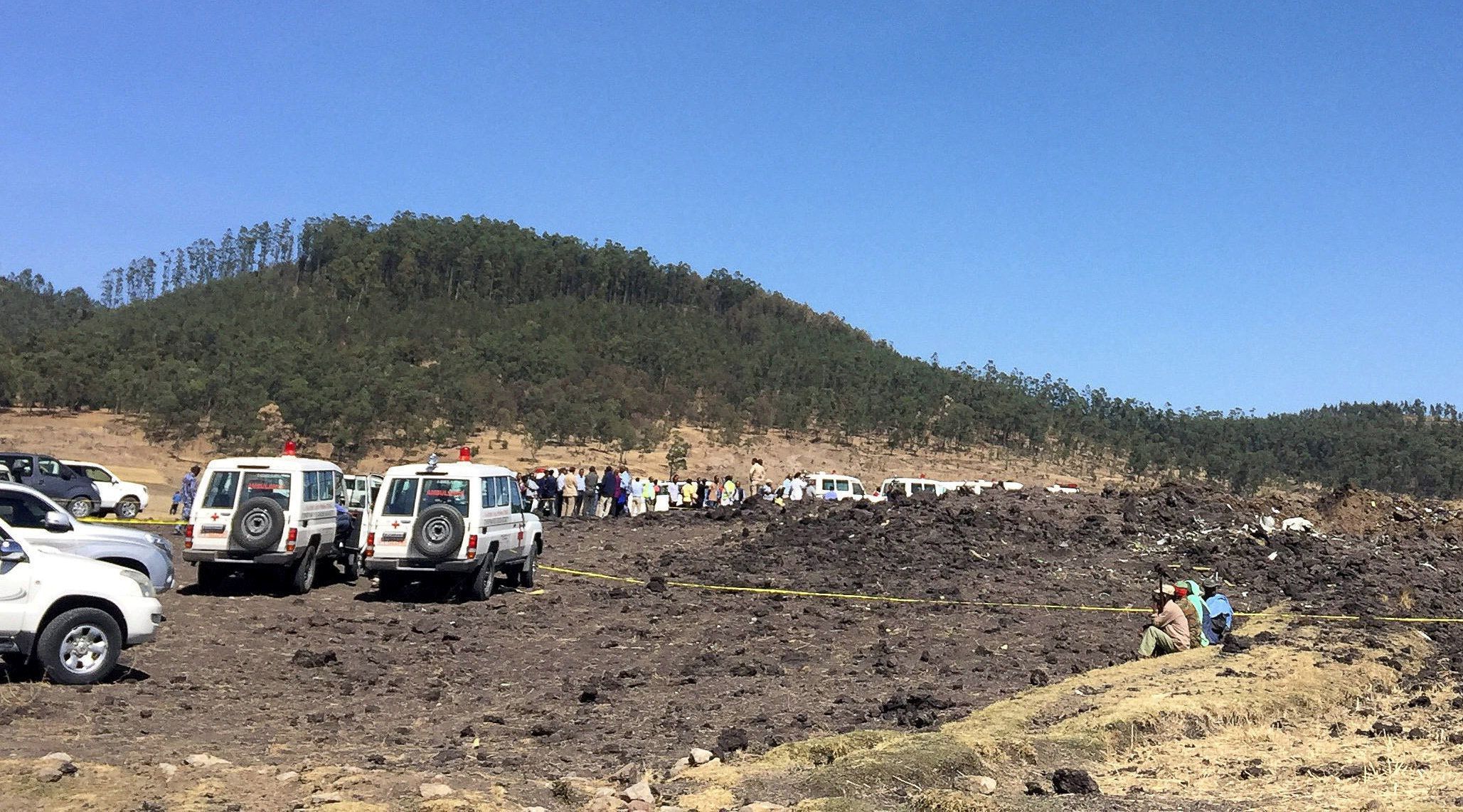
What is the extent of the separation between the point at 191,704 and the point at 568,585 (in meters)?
11.2

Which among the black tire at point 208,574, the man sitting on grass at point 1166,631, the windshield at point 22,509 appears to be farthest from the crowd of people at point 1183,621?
the black tire at point 208,574

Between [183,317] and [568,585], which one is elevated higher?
[183,317]

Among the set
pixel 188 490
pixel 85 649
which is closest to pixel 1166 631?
pixel 85 649

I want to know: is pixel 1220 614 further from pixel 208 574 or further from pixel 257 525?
pixel 208 574

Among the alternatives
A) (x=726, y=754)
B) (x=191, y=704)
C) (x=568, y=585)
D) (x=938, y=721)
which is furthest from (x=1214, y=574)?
(x=191, y=704)

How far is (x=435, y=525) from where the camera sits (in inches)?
741

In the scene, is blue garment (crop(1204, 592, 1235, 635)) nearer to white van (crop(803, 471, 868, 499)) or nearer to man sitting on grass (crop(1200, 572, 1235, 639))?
man sitting on grass (crop(1200, 572, 1235, 639))

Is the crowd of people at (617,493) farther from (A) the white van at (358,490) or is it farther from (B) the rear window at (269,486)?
(B) the rear window at (269,486)

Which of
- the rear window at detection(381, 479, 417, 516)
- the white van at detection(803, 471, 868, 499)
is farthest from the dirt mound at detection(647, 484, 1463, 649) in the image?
the white van at detection(803, 471, 868, 499)

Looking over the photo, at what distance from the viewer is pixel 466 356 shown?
273ft

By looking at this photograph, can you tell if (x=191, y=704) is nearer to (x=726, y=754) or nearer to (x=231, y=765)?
(x=231, y=765)

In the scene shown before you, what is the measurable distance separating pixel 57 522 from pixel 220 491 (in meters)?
4.56

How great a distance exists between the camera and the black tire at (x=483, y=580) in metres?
19.5

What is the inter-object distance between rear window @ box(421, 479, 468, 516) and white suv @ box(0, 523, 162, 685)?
6917 millimetres
